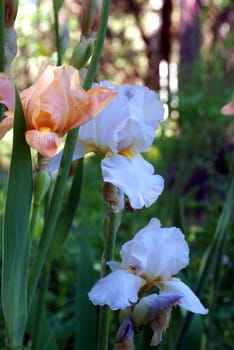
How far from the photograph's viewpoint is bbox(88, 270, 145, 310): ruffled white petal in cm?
74

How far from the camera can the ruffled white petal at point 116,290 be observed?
739 mm

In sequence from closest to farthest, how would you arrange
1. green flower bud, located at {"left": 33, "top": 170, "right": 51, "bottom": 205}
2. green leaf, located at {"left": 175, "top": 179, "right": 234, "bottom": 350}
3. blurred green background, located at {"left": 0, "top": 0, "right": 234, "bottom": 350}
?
1. green flower bud, located at {"left": 33, "top": 170, "right": 51, "bottom": 205}
2. green leaf, located at {"left": 175, "top": 179, "right": 234, "bottom": 350}
3. blurred green background, located at {"left": 0, "top": 0, "right": 234, "bottom": 350}

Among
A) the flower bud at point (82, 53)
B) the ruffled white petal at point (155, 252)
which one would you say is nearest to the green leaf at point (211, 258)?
the ruffled white petal at point (155, 252)

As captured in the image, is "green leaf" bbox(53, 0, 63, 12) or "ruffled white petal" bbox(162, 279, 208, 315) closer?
"ruffled white petal" bbox(162, 279, 208, 315)

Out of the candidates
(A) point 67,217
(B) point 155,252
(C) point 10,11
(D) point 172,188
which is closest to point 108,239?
(B) point 155,252

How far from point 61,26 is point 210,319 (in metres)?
0.54

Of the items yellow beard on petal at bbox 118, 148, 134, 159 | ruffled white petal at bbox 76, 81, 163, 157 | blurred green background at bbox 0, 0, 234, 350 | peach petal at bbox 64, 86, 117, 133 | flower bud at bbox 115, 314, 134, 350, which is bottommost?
blurred green background at bbox 0, 0, 234, 350

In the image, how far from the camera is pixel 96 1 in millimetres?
774

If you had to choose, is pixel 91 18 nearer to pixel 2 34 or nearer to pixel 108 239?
pixel 2 34

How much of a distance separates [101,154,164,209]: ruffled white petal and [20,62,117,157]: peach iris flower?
0.08m

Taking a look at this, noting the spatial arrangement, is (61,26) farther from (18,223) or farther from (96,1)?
(18,223)

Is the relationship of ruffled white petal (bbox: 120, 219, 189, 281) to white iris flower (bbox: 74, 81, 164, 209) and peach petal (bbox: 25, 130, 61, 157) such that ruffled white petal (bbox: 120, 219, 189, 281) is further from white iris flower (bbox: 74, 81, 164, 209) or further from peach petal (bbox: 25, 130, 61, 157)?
peach petal (bbox: 25, 130, 61, 157)

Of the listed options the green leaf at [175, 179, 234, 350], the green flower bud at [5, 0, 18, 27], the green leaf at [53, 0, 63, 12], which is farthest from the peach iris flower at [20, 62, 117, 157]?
the green leaf at [175, 179, 234, 350]

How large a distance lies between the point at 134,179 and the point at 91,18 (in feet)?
0.63
